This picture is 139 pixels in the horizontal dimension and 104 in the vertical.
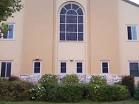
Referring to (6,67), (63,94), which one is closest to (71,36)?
(6,67)

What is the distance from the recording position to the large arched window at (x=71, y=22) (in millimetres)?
36281

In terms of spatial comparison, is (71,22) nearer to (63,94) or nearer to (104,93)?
(104,93)

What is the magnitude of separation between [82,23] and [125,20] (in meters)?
4.61

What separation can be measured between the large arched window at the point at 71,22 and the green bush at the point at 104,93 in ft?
38.3

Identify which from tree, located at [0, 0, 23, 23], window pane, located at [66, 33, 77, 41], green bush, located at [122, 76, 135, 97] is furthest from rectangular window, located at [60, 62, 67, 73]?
tree, located at [0, 0, 23, 23]

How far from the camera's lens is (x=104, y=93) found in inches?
986

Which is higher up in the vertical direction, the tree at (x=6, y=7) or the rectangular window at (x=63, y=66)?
the tree at (x=6, y=7)

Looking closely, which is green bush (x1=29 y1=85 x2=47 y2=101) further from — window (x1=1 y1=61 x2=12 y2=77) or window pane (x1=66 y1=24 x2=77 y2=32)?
window pane (x1=66 y1=24 x2=77 y2=32)

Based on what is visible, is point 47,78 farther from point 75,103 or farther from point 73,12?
point 73,12

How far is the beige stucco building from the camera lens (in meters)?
35.2

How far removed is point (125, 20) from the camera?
36.2 metres

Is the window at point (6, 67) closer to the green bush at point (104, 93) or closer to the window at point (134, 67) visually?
the green bush at point (104, 93)

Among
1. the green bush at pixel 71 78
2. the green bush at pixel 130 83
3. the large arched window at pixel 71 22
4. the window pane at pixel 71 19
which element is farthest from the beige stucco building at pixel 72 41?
the green bush at pixel 130 83

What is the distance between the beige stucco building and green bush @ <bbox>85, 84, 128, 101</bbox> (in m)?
9.63
